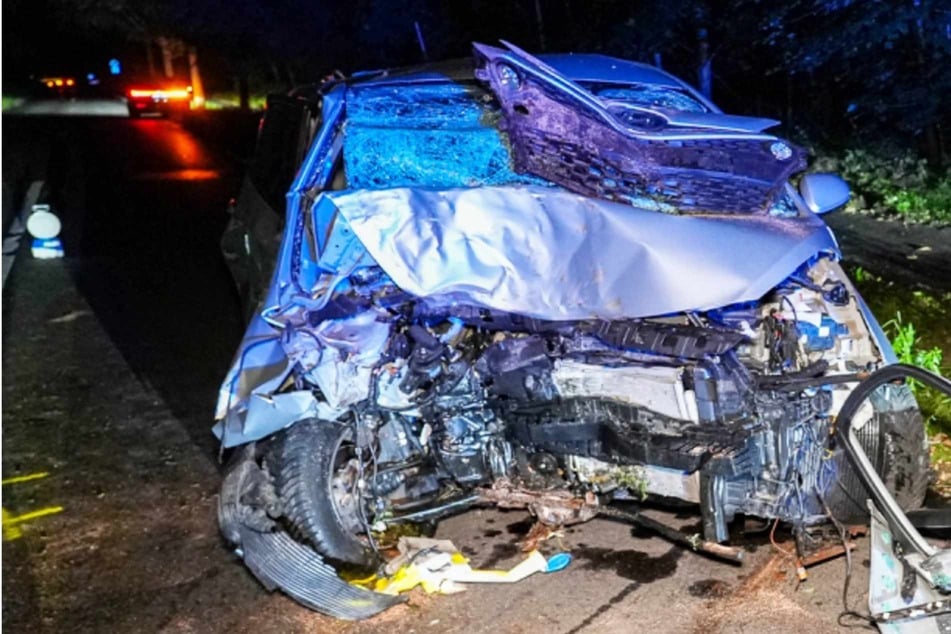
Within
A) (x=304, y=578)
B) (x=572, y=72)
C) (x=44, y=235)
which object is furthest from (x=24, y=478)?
(x=44, y=235)

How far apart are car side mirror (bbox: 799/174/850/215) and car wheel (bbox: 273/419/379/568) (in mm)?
2263

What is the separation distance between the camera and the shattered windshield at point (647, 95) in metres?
4.54

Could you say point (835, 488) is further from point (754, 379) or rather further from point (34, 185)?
point (34, 185)

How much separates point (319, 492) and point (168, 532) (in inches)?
40.7

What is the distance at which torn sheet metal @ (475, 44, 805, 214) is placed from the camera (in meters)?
3.67

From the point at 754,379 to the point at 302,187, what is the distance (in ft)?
6.54

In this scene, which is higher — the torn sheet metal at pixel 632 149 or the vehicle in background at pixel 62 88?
the torn sheet metal at pixel 632 149

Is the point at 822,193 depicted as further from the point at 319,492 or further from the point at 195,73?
the point at 195,73

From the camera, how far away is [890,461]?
387 cm

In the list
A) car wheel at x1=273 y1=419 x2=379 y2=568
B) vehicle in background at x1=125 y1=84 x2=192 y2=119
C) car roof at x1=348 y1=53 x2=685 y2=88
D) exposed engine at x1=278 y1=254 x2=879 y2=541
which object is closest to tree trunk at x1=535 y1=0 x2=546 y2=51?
car roof at x1=348 y1=53 x2=685 y2=88

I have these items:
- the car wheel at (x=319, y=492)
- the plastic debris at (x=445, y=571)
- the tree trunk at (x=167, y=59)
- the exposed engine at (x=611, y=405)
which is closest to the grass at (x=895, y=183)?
the exposed engine at (x=611, y=405)

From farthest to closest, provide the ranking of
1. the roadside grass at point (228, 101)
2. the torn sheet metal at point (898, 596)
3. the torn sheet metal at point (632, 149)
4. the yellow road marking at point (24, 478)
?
1. the roadside grass at point (228, 101)
2. the yellow road marking at point (24, 478)
3. the torn sheet metal at point (632, 149)
4. the torn sheet metal at point (898, 596)

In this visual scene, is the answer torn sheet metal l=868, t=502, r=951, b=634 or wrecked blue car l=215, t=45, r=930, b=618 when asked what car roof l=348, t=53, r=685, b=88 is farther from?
torn sheet metal l=868, t=502, r=951, b=634

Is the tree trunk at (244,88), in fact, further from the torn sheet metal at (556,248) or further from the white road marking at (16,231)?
the torn sheet metal at (556,248)
